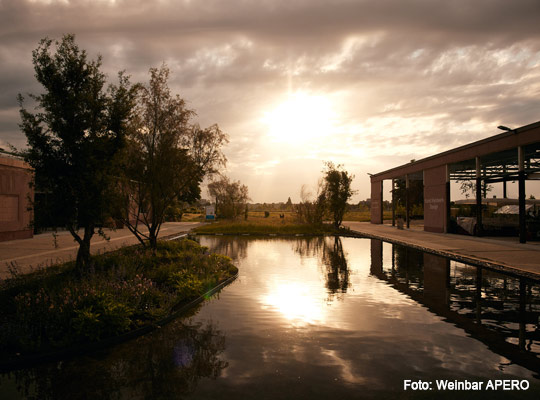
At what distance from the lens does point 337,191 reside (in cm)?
3378

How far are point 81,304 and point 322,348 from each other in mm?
4348

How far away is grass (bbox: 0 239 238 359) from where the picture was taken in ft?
18.4

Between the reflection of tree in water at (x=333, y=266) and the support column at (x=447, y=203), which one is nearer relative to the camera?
the reflection of tree in water at (x=333, y=266)

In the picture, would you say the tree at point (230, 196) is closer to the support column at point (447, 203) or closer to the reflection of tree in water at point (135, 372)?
the support column at point (447, 203)

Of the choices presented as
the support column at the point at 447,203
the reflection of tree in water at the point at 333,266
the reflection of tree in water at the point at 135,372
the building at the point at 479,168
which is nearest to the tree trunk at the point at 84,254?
the reflection of tree in water at the point at 135,372

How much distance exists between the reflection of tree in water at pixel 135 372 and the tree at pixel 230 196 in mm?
38141

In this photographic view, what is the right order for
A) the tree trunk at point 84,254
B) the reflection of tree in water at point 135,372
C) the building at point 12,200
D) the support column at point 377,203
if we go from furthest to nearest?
1. the support column at point 377,203
2. the building at point 12,200
3. the tree trunk at point 84,254
4. the reflection of tree in water at point 135,372

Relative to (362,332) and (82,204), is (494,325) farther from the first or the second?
(82,204)

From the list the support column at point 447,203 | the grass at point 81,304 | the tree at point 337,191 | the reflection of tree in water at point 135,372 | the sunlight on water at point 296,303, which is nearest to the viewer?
the reflection of tree in water at point 135,372

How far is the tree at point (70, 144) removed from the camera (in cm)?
895

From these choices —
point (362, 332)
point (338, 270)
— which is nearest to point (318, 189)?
point (338, 270)

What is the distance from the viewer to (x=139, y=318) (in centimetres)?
690

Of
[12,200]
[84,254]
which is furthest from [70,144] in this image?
[12,200]

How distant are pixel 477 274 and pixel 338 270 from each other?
4.61 m
